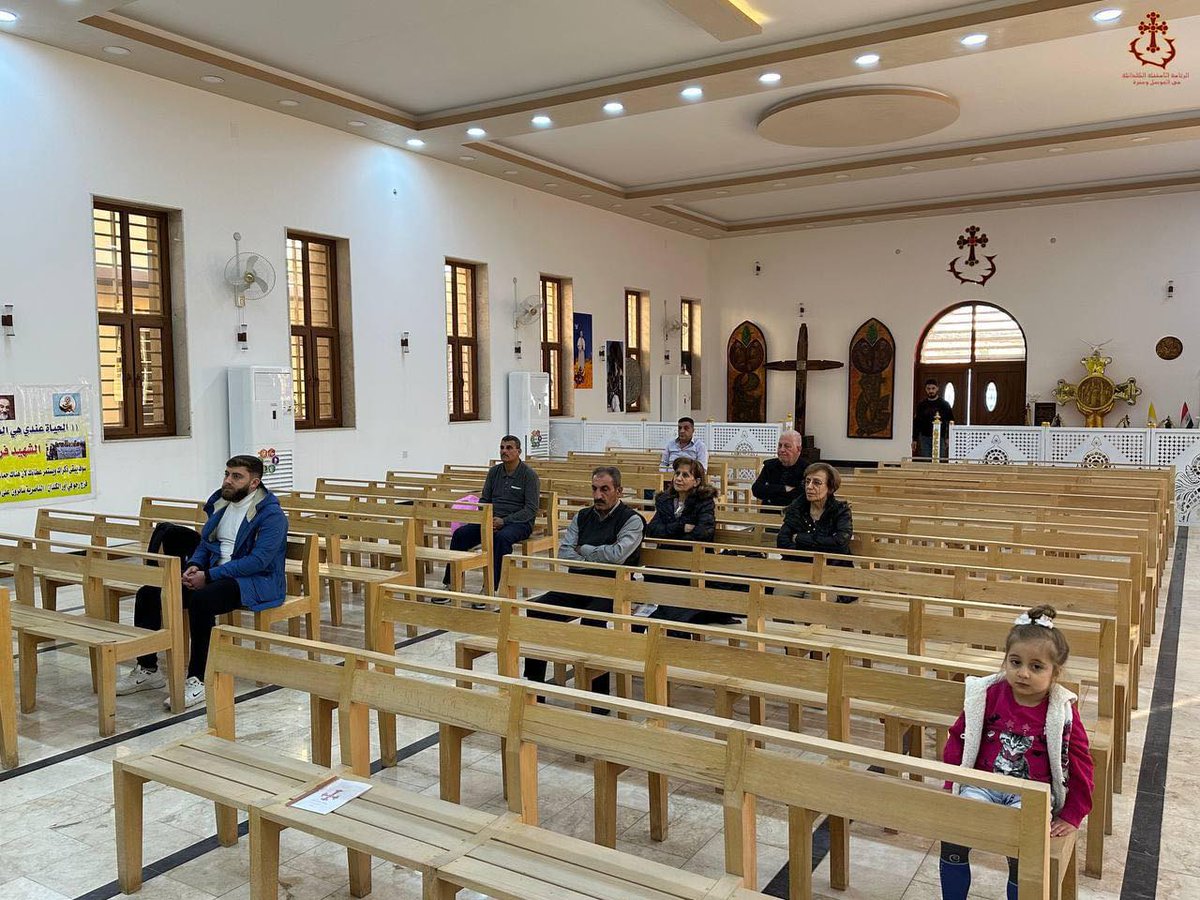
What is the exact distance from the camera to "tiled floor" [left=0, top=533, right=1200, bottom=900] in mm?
2795

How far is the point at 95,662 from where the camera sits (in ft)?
14.4

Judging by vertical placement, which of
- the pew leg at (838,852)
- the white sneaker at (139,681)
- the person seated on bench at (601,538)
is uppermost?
the person seated on bench at (601,538)

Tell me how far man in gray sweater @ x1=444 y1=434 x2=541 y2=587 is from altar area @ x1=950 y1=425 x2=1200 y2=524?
704 cm

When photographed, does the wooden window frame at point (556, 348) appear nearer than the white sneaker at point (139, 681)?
No

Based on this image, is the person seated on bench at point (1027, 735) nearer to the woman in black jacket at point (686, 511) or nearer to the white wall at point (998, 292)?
the woman in black jacket at point (686, 511)

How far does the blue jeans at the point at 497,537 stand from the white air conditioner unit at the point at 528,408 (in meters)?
6.44

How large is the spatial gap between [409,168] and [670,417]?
23.4ft

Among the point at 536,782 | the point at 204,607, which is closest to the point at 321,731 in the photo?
the point at 536,782

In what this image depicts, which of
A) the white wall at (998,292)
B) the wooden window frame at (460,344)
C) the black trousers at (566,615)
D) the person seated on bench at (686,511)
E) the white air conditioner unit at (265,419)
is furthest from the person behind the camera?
the white wall at (998,292)

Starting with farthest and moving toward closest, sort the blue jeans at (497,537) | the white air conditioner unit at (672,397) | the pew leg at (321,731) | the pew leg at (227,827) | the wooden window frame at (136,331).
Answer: the white air conditioner unit at (672,397) < the wooden window frame at (136,331) < the blue jeans at (497,537) < the pew leg at (321,731) < the pew leg at (227,827)

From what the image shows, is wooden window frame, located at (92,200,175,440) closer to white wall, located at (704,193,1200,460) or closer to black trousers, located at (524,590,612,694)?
black trousers, located at (524,590,612,694)

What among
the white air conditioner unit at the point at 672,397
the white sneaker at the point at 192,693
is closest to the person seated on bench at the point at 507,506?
the white sneaker at the point at 192,693

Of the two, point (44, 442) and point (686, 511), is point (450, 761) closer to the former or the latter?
point (686, 511)

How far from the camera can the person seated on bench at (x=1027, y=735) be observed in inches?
92.4
